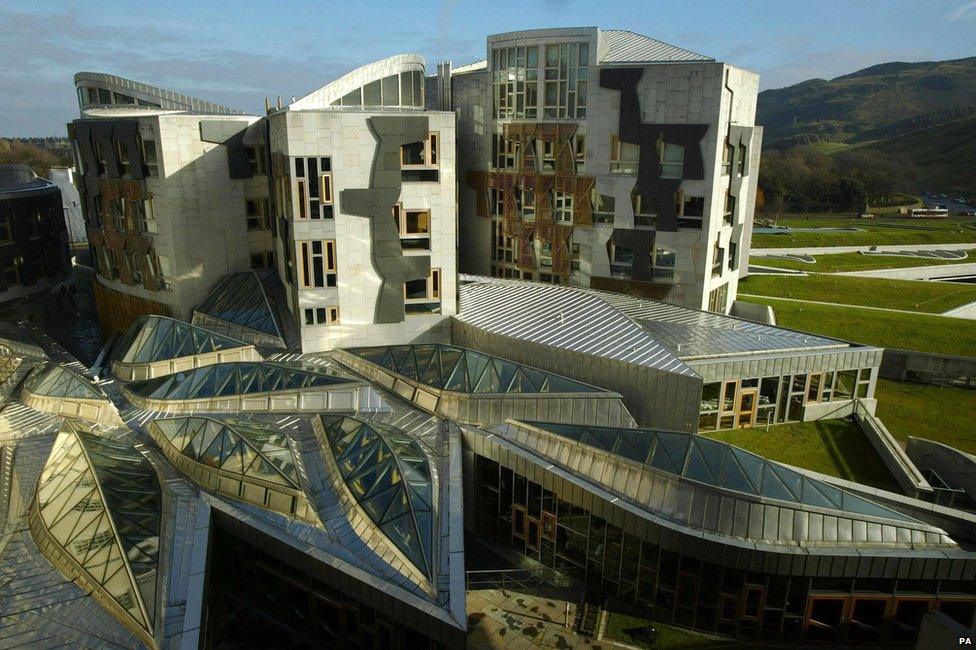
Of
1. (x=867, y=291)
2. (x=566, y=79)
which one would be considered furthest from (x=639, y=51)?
(x=867, y=291)

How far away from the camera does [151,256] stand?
125 ft

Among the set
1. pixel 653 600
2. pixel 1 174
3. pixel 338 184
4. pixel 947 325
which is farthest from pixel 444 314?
pixel 1 174

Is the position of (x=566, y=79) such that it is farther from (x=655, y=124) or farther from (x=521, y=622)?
(x=521, y=622)

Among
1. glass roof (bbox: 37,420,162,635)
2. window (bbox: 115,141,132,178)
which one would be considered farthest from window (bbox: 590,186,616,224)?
glass roof (bbox: 37,420,162,635)

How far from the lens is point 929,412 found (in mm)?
35344

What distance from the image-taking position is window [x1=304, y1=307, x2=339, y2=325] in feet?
105

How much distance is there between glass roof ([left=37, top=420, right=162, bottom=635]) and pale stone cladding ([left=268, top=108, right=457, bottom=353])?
1222 centimetres

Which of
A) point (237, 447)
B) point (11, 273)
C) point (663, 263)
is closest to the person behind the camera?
point (237, 447)

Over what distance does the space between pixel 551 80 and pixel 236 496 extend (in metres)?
32.9

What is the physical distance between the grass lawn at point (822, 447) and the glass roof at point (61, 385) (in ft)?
91.9

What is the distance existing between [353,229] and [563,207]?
17.5 m

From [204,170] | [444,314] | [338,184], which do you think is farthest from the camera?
[204,170]

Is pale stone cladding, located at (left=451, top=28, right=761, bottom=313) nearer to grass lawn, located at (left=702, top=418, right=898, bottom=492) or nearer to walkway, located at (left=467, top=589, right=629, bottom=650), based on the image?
grass lawn, located at (left=702, top=418, right=898, bottom=492)

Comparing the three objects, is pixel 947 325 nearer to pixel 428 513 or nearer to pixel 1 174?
pixel 428 513
